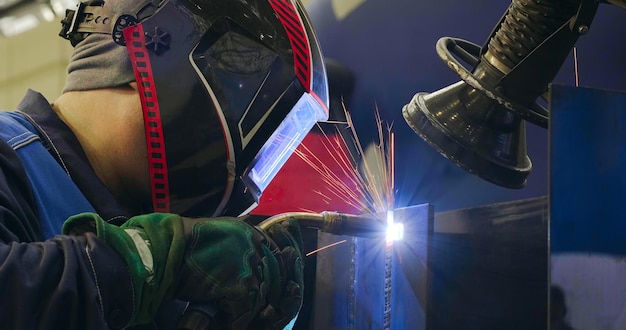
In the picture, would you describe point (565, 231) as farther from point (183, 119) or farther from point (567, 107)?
point (183, 119)

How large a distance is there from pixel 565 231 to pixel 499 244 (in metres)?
0.53

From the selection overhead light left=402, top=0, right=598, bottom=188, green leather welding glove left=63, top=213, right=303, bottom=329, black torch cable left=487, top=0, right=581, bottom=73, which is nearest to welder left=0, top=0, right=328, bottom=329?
green leather welding glove left=63, top=213, right=303, bottom=329

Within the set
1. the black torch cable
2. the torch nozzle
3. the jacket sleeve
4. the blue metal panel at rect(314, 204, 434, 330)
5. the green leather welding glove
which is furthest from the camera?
the blue metal panel at rect(314, 204, 434, 330)

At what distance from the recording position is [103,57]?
1245mm

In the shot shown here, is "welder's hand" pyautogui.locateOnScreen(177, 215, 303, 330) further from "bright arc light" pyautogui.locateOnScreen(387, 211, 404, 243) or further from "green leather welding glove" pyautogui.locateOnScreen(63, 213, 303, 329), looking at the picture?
Result: "bright arc light" pyautogui.locateOnScreen(387, 211, 404, 243)

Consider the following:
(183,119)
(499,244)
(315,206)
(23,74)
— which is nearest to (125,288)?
(183,119)

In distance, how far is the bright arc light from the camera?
157cm

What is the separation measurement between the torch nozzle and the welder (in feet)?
0.14

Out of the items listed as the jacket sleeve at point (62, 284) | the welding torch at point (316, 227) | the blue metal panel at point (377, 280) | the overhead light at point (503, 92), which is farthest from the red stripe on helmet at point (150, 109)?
the blue metal panel at point (377, 280)

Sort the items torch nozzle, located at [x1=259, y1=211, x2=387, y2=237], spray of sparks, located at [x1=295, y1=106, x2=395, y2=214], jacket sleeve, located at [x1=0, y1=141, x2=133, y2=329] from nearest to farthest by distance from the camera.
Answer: jacket sleeve, located at [x1=0, y1=141, x2=133, y2=329]
torch nozzle, located at [x1=259, y1=211, x2=387, y2=237]
spray of sparks, located at [x1=295, y1=106, x2=395, y2=214]

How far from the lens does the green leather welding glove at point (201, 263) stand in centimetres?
90

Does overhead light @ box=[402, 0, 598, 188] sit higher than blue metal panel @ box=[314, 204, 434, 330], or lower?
higher

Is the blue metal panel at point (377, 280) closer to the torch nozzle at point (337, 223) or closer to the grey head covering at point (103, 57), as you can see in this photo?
the torch nozzle at point (337, 223)

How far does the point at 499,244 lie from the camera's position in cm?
150
